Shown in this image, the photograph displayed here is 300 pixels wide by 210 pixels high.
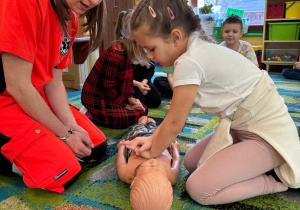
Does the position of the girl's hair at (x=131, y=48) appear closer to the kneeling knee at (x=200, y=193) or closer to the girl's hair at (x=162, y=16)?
the girl's hair at (x=162, y=16)

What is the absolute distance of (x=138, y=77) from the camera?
1954 mm

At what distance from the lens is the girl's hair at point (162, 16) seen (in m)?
0.77

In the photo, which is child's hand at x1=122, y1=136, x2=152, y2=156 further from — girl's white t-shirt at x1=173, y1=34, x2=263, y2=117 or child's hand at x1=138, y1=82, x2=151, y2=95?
child's hand at x1=138, y1=82, x2=151, y2=95

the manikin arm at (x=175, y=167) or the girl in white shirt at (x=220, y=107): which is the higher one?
the girl in white shirt at (x=220, y=107)

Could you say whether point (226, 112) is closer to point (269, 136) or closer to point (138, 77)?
point (269, 136)

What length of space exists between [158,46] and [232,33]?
163 cm

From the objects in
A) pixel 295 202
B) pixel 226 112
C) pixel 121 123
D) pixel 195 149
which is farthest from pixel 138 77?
pixel 295 202

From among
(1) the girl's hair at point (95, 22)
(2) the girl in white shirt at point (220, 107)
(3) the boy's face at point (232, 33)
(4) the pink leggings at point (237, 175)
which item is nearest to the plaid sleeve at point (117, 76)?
(1) the girl's hair at point (95, 22)

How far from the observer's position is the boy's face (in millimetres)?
2225

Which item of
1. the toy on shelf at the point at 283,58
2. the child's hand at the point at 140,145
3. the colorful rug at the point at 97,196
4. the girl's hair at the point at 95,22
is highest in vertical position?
the girl's hair at the point at 95,22

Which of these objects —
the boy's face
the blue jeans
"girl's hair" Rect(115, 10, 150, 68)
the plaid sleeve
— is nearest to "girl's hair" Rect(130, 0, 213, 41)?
"girl's hair" Rect(115, 10, 150, 68)

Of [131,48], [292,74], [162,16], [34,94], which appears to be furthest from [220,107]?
[292,74]

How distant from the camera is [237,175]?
825 mm

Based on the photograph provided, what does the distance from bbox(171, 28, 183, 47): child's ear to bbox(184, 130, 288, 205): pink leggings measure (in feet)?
1.20
